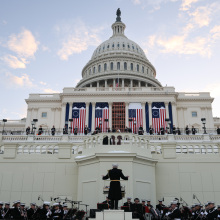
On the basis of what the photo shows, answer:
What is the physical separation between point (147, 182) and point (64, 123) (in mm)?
35129

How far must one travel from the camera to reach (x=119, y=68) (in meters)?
79.8

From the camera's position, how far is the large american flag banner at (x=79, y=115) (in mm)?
48094

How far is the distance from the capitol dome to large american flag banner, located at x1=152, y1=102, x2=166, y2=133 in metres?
18.4

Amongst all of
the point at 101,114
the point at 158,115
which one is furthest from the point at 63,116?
the point at 158,115

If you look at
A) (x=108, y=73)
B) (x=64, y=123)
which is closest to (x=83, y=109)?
(x=64, y=123)

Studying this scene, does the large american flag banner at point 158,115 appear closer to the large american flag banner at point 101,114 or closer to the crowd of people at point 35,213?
the large american flag banner at point 101,114

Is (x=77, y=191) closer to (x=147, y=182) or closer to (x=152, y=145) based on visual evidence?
(x=147, y=182)

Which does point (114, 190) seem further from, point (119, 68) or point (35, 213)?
point (119, 68)

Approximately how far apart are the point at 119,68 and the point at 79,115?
1306 inches

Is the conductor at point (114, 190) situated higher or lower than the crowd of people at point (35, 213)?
higher

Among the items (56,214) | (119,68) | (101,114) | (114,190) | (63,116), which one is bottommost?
(56,214)

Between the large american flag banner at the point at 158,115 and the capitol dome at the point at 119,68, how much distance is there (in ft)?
60.3

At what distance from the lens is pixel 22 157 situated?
58.2 ft

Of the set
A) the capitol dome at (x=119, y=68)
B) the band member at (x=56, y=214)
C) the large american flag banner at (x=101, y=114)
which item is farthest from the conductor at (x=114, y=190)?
the capitol dome at (x=119, y=68)
